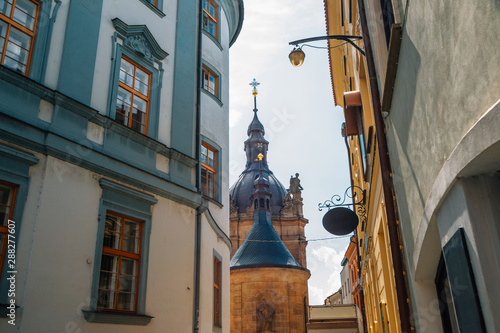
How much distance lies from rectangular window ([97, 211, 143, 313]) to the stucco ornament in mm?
3904

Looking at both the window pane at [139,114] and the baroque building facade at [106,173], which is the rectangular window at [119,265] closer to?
the baroque building facade at [106,173]

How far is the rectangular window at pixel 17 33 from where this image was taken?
7.71 m

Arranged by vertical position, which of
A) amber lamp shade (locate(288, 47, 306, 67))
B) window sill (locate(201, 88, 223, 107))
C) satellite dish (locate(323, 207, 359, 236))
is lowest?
satellite dish (locate(323, 207, 359, 236))

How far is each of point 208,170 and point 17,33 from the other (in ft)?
19.4

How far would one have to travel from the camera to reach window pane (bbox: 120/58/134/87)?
10.0 meters

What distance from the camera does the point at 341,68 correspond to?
1692 centimetres

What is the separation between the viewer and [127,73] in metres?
10.2

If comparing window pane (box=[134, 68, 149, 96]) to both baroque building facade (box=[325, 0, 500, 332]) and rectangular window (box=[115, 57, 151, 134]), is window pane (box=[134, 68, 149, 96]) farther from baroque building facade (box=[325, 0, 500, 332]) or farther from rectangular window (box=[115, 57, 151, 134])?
baroque building facade (box=[325, 0, 500, 332])

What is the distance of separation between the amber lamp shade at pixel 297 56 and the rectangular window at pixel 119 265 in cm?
447

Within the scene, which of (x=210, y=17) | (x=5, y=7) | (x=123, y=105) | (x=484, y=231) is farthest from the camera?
(x=210, y=17)

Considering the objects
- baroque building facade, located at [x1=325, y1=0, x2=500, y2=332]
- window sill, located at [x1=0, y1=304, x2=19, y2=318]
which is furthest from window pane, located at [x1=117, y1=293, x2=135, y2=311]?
baroque building facade, located at [x1=325, y1=0, x2=500, y2=332]

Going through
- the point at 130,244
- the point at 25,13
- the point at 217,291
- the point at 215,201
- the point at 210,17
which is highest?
Answer: the point at 210,17

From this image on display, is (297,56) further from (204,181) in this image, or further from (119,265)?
(119,265)

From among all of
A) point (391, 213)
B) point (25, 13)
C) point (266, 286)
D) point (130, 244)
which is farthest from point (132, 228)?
point (266, 286)
